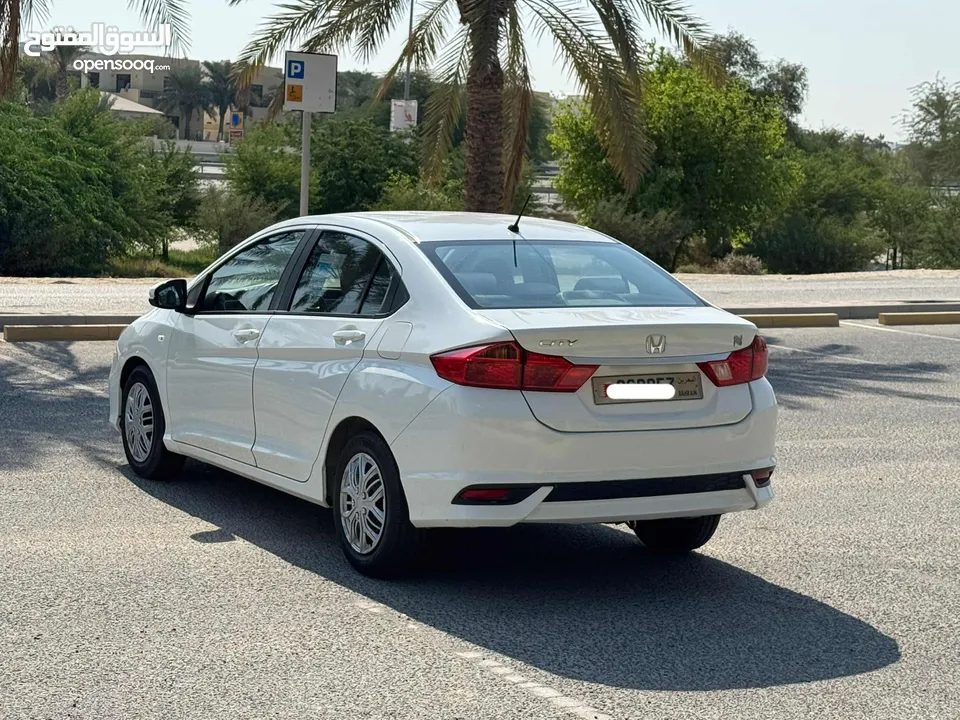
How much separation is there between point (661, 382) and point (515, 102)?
16813 millimetres

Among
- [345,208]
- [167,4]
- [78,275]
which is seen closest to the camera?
[167,4]

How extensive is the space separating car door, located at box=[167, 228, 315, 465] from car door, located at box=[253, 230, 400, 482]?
15 cm

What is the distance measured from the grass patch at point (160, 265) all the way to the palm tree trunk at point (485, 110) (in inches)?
627

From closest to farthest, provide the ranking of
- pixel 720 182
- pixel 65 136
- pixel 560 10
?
1. pixel 560 10
2. pixel 65 136
3. pixel 720 182

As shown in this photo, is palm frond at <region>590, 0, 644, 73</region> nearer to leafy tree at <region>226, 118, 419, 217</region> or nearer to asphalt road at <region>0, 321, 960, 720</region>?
asphalt road at <region>0, 321, 960, 720</region>

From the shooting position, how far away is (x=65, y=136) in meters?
34.6

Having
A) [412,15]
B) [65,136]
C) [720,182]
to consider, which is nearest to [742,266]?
[720,182]

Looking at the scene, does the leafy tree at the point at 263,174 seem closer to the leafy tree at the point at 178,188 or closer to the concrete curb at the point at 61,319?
the leafy tree at the point at 178,188

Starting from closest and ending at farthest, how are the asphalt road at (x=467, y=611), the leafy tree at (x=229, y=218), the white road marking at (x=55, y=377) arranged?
1. the asphalt road at (x=467, y=611)
2. the white road marking at (x=55, y=377)
3. the leafy tree at (x=229, y=218)

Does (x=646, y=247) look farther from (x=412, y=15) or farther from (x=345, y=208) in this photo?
(x=412, y=15)

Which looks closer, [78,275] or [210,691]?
[210,691]

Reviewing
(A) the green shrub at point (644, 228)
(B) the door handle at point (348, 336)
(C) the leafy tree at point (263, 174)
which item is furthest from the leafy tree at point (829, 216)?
(B) the door handle at point (348, 336)

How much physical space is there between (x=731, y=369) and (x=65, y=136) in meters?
30.6

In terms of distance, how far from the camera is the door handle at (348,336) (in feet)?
21.7
